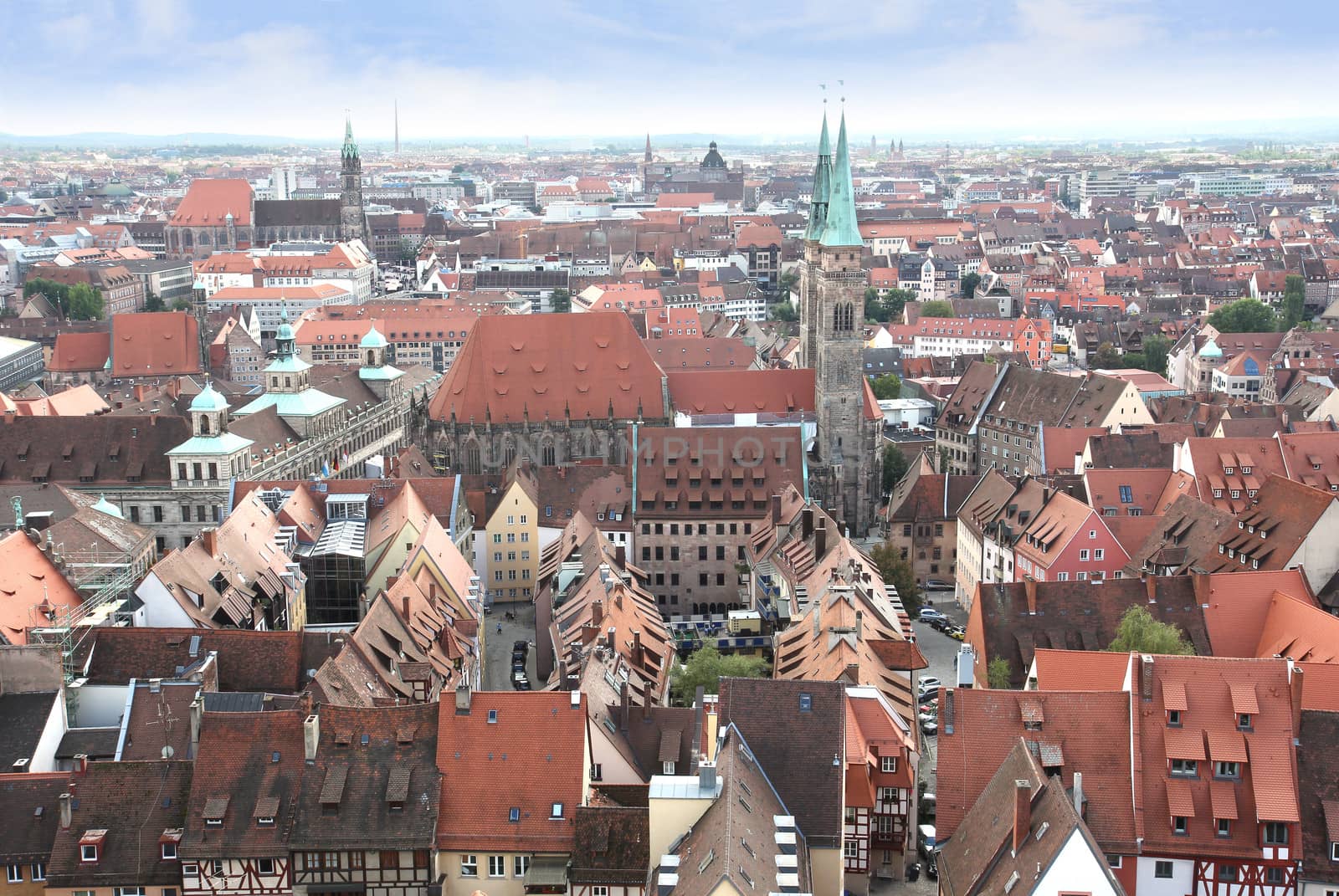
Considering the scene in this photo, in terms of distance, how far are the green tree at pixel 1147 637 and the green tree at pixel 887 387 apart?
282 feet

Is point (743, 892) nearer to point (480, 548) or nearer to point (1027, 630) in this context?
point (1027, 630)

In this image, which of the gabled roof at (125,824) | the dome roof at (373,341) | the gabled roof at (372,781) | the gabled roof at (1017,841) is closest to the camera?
the gabled roof at (1017,841)

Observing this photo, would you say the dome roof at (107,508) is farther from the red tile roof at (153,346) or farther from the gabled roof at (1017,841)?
the red tile roof at (153,346)

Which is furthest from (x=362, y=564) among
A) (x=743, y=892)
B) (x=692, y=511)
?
(x=743, y=892)

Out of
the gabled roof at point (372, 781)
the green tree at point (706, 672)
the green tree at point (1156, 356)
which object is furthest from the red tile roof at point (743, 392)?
the green tree at point (1156, 356)

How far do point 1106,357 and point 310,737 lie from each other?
13983 centimetres

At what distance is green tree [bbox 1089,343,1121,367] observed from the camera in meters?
172

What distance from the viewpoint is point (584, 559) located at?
272 feet

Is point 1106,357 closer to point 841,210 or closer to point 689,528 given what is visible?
point 841,210

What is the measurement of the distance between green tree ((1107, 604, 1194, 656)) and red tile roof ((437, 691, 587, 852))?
979 inches

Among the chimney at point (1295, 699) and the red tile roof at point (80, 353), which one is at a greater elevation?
the chimney at point (1295, 699)

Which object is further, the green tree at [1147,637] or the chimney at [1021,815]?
the green tree at [1147,637]

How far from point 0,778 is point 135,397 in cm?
8240

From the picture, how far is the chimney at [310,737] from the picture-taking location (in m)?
48.2
